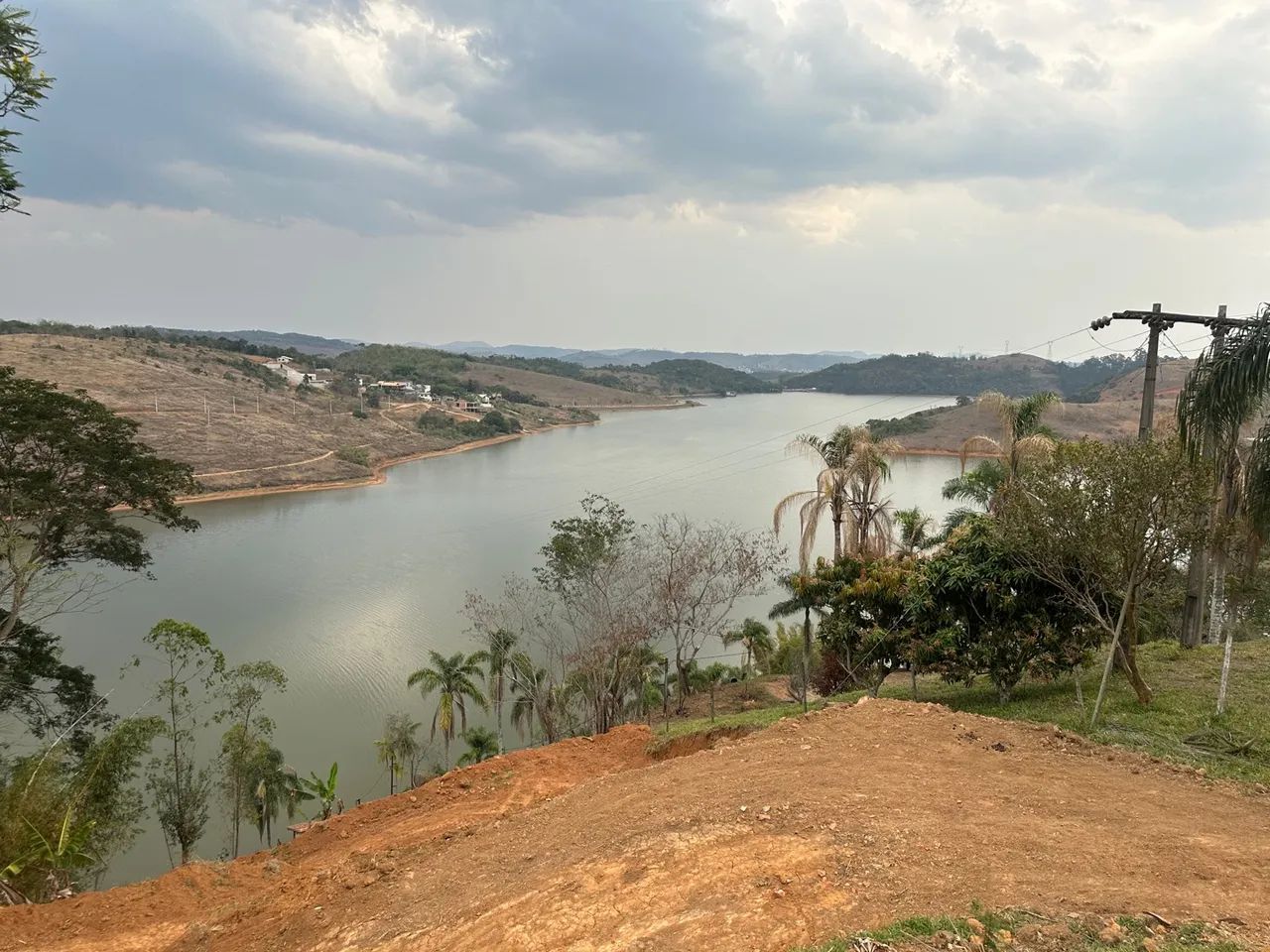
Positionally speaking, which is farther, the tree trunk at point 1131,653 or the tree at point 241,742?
the tree at point 241,742

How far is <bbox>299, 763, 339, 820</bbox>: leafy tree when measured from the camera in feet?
48.2

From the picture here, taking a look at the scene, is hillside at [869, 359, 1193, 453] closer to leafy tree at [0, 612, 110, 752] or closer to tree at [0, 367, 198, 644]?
tree at [0, 367, 198, 644]

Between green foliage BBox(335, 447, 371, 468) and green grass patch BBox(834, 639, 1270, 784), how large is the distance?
62.0 meters

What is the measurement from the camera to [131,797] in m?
13.1

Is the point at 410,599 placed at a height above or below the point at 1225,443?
below

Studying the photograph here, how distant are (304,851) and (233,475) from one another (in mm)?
54341

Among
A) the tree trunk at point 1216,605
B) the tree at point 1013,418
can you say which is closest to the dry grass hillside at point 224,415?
the tree at point 1013,418

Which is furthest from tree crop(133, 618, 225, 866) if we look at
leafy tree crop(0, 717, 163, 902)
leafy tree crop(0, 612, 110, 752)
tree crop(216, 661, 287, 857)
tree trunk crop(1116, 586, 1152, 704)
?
tree trunk crop(1116, 586, 1152, 704)

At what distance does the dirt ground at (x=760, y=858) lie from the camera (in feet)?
16.0

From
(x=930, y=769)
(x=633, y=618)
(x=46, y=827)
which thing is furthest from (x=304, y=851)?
(x=633, y=618)

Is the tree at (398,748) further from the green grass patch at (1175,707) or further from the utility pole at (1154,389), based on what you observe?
the utility pole at (1154,389)

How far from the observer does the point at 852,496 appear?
57.5ft

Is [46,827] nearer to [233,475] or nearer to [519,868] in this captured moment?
[519,868]

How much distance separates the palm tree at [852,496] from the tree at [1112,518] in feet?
24.3
